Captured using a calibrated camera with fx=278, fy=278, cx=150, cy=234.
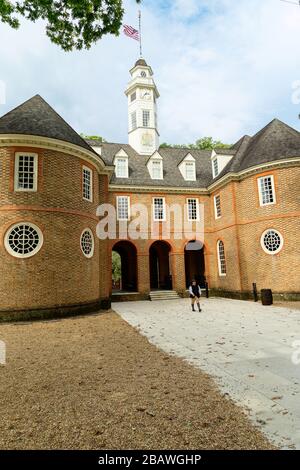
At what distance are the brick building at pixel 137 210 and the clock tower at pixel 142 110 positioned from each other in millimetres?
107

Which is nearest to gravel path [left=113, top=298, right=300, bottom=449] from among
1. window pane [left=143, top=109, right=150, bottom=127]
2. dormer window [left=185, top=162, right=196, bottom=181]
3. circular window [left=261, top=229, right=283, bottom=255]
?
circular window [left=261, top=229, right=283, bottom=255]

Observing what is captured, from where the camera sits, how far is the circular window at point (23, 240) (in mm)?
12898

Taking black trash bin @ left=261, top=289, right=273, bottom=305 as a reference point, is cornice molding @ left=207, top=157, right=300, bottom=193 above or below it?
above

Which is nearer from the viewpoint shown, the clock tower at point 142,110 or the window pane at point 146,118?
the clock tower at point 142,110

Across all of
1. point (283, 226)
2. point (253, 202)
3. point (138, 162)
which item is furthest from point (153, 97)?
point (283, 226)

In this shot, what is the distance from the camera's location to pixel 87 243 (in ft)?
50.9

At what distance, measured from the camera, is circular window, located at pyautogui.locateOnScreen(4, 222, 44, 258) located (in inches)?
508

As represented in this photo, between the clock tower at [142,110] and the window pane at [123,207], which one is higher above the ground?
the clock tower at [142,110]

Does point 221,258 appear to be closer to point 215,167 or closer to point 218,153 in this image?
point 215,167

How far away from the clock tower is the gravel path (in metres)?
19.2

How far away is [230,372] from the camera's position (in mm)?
5750

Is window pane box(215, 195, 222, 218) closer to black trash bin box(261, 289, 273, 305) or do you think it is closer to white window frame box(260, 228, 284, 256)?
white window frame box(260, 228, 284, 256)

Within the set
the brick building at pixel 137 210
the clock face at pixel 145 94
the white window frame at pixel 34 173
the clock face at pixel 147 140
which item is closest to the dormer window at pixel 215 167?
the brick building at pixel 137 210

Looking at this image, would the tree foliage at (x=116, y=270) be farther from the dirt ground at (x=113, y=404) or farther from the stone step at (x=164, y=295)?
the dirt ground at (x=113, y=404)
